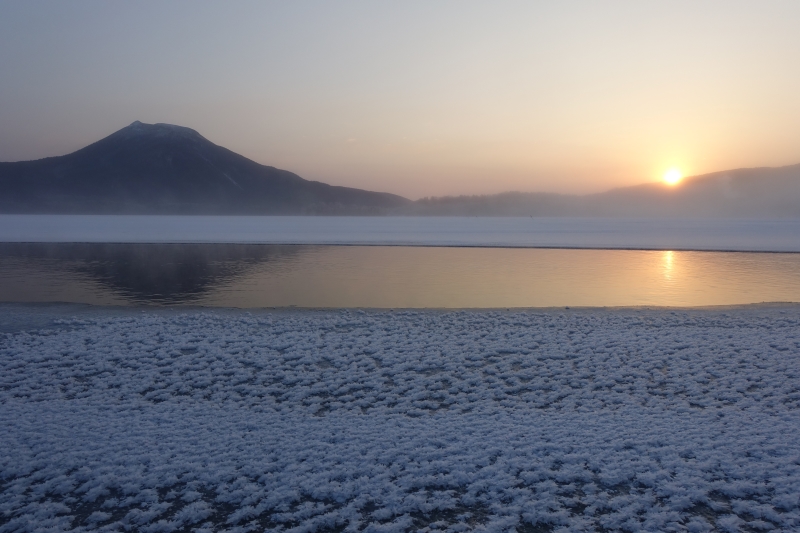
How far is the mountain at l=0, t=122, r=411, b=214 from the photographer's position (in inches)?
5723

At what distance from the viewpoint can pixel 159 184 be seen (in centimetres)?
16000

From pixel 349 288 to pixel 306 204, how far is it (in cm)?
14425

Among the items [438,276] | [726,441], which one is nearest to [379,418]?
[726,441]

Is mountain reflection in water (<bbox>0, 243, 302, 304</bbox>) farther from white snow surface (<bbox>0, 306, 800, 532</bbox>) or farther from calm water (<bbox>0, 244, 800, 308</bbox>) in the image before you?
white snow surface (<bbox>0, 306, 800, 532</bbox>)

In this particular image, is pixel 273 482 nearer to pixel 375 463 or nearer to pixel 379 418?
A: pixel 375 463

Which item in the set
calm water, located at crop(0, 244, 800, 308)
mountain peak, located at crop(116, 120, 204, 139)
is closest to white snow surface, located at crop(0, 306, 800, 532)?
calm water, located at crop(0, 244, 800, 308)

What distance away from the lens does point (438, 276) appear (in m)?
15.5

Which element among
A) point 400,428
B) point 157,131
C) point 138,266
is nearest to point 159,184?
point 157,131

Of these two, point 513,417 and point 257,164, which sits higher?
point 257,164

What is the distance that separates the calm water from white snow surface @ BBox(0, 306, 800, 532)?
3217 millimetres

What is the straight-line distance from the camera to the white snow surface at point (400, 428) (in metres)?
3.61

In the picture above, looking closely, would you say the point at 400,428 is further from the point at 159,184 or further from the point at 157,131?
the point at 157,131

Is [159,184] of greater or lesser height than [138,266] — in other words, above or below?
above

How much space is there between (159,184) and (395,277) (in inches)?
6399
